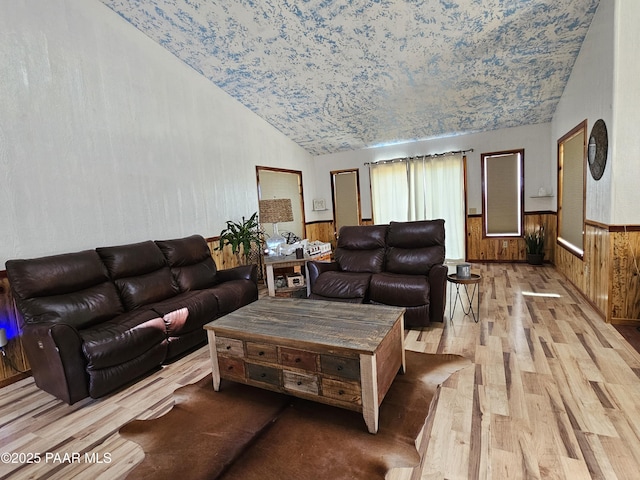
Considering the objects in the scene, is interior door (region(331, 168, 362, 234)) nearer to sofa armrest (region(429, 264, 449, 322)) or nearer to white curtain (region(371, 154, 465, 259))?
white curtain (region(371, 154, 465, 259))

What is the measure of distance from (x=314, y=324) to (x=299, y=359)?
0.85ft

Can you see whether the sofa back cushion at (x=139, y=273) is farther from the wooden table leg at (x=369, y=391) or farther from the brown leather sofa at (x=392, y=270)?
the wooden table leg at (x=369, y=391)

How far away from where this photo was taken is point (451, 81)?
442 centimetres

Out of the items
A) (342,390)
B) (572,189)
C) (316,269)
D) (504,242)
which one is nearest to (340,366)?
(342,390)

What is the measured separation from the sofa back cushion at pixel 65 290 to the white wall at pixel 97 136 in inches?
15.3

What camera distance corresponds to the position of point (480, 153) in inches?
238

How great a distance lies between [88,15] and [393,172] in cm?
516

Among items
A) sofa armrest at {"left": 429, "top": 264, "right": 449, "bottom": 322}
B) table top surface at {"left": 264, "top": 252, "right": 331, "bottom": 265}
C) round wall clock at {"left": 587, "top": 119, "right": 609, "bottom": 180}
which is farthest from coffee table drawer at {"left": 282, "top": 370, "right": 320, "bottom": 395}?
round wall clock at {"left": 587, "top": 119, "right": 609, "bottom": 180}

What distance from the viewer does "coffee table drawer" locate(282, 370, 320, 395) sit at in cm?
193

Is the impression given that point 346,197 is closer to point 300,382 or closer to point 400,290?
point 400,290

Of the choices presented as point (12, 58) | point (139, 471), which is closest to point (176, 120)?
point (12, 58)

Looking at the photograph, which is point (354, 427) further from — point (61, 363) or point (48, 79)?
point (48, 79)

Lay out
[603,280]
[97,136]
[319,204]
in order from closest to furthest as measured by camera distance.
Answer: [603,280]
[97,136]
[319,204]

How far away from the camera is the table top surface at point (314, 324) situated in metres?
1.88
